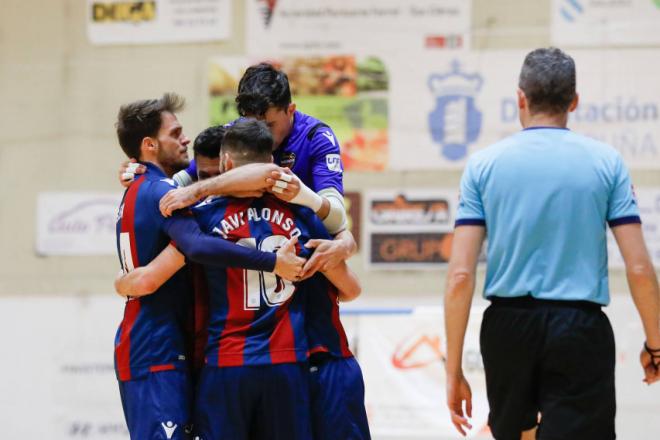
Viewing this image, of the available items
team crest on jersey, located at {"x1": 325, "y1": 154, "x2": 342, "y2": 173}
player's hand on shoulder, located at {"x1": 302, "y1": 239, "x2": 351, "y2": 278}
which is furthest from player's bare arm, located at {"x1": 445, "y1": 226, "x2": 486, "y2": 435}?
team crest on jersey, located at {"x1": 325, "y1": 154, "x2": 342, "y2": 173}

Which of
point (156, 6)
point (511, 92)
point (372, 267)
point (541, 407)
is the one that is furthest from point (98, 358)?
point (541, 407)

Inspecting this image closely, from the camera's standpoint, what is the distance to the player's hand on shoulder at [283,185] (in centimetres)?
337

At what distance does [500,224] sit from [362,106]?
14.8 feet

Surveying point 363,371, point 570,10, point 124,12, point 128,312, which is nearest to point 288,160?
point 128,312

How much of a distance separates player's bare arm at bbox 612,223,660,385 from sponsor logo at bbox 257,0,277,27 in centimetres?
512

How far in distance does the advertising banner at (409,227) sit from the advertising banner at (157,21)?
2038mm

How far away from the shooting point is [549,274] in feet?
10.3

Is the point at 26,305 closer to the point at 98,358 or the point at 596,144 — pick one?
the point at 98,358

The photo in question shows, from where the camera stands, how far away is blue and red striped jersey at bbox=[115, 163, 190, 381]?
3639 mm

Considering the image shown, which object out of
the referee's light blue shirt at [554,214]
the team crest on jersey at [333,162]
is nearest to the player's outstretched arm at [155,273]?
the team crest on jersey at [333,162]

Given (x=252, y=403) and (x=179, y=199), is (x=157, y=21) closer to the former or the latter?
(x=179, y=199)

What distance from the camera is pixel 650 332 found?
3172mm

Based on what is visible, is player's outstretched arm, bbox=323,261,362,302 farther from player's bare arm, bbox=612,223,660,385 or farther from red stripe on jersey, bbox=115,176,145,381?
player's bare arm, bbox=612,223,660,385

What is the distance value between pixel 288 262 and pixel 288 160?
0.70 m
